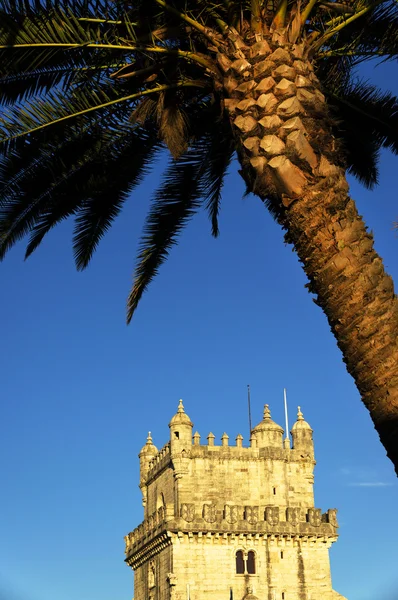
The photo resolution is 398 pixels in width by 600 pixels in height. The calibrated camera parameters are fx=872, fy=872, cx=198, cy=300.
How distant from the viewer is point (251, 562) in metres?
47.6

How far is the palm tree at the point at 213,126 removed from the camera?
894 centimetres

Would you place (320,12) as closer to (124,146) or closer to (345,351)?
(124,146)

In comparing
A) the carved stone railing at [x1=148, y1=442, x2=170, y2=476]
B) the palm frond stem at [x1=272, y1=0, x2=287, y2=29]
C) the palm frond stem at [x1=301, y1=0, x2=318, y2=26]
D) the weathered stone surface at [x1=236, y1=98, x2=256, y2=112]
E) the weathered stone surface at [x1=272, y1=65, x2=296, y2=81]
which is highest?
the carved stone railing at [x1=148, y1=442, x2=170, y2=476]

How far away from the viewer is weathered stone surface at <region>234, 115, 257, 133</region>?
9547 millimetres

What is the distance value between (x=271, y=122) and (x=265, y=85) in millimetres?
495

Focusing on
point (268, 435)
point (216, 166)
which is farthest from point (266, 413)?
point (216, 166)

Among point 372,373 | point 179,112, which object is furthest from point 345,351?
point 179,112

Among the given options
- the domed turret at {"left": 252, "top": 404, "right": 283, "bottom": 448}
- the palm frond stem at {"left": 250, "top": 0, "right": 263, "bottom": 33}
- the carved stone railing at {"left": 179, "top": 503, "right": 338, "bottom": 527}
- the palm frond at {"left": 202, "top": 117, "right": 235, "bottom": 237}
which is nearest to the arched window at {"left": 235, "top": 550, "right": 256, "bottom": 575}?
the carved stone railing at {"left": 179, "top": 503, "right": 338, "bottom": 527}

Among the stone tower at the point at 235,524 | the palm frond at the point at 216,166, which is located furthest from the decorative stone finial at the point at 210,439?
the palm frond at the point at 216,166

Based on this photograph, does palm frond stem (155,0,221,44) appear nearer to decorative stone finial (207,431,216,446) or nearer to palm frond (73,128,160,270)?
palm frond (73,128,160,270)

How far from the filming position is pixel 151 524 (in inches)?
1964

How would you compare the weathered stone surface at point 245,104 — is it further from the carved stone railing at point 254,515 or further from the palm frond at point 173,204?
the carved stone railing at point 254,515

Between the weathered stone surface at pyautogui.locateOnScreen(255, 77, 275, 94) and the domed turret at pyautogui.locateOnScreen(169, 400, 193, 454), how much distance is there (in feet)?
136

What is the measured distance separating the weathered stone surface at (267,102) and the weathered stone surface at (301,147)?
1.51 ft
